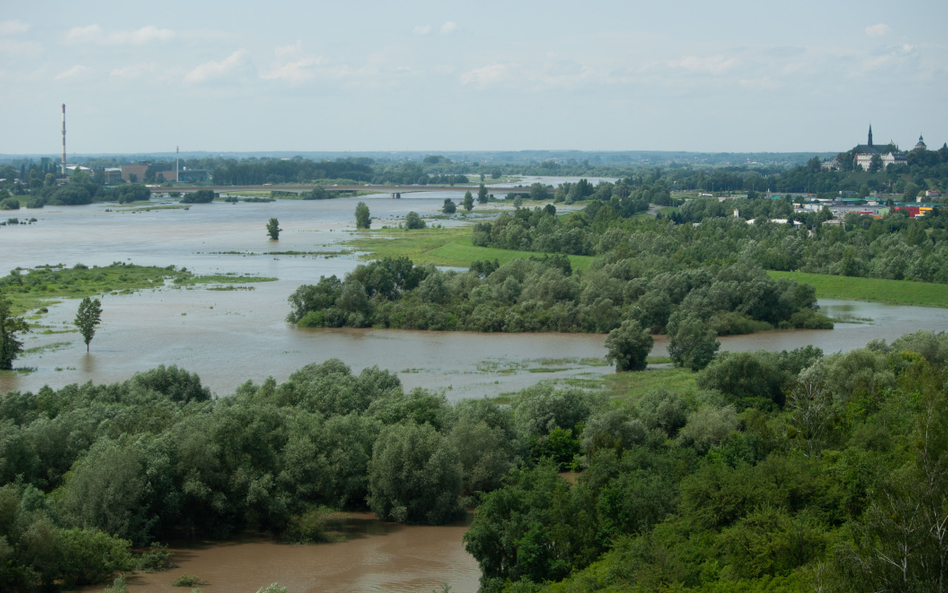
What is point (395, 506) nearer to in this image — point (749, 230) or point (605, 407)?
point (605, 407)

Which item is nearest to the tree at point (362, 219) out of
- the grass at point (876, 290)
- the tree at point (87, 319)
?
the grass at point (876, 290)

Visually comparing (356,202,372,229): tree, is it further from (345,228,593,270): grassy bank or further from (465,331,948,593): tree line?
(465,331,948,593): tree line

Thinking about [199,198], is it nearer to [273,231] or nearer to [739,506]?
[273,231]

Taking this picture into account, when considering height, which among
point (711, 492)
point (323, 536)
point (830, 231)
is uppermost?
point (830, 231)

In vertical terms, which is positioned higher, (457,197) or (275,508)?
(457,197)

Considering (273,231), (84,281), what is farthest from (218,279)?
(273,231)

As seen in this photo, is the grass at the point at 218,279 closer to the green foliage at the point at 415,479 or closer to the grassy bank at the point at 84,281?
the grassy bank at the point at 84,281

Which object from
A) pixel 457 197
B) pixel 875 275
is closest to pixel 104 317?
pixel 875 275
